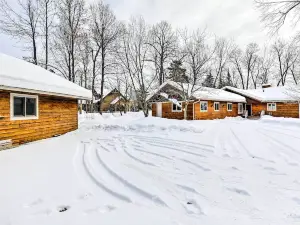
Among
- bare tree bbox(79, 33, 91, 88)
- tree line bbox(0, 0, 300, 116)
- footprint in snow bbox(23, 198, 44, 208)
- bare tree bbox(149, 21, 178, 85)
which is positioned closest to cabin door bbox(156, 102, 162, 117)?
tree line bbox(0, 0, 300, 116)

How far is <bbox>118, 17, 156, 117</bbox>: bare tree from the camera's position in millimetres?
24469

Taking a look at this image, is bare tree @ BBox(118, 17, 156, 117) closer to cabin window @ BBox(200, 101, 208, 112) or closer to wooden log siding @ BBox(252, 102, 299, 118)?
cabin window @ BBox(200, 101, 208, 112)

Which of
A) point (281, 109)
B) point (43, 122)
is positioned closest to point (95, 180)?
point (43, 122)

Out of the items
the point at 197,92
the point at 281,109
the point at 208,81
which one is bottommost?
the point at 281,109

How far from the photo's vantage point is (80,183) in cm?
399

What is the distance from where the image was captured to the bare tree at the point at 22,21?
18719 mm

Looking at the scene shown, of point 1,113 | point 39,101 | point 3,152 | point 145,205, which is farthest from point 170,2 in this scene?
→ point 145,205

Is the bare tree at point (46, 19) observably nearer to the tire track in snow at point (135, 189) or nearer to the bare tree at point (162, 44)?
→ the bare tree at point (162, 44)

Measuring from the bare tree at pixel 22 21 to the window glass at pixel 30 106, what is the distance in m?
13.3

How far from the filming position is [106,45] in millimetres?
24891

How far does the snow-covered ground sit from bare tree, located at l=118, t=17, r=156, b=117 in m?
18.8

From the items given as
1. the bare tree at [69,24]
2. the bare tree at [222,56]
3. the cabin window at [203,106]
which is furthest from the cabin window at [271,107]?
the bare tree at [69,24]

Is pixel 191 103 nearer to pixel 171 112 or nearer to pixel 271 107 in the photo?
pixel 171 112

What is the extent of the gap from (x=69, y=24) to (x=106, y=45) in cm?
461
